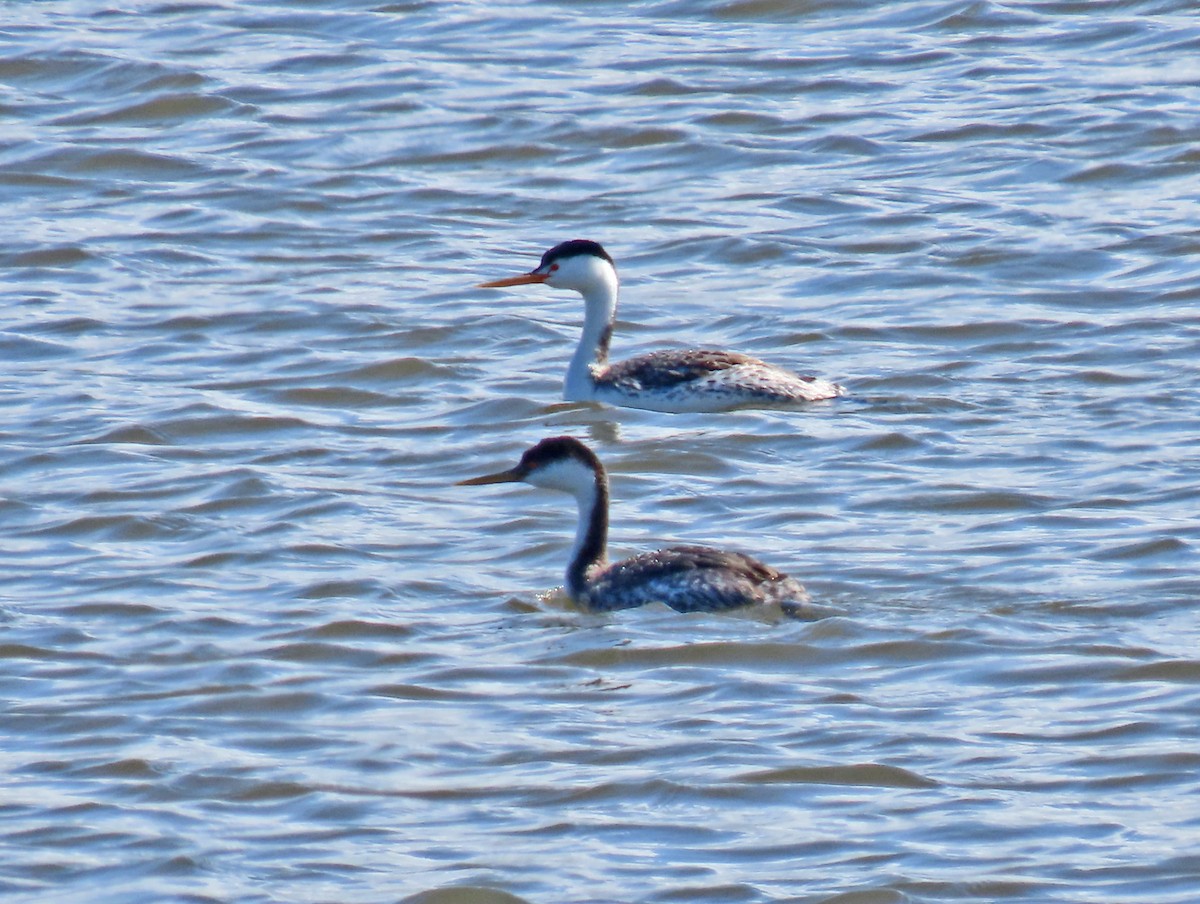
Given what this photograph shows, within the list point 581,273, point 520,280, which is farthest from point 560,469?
point 520,280

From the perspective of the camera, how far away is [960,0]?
20.9 metres

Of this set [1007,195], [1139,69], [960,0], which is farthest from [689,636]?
[960,0]

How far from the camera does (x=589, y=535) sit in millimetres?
10273

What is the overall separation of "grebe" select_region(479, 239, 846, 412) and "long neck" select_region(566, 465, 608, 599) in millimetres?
2872

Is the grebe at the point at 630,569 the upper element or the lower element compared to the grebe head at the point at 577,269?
lower

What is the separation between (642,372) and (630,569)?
3777mm

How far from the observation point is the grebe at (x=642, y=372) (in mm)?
13164

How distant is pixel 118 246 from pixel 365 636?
7.40 metres

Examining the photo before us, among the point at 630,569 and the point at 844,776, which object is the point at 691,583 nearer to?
the point at 630,569

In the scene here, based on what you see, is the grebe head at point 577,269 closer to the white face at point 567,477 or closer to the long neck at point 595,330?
the long neck at point 595,330

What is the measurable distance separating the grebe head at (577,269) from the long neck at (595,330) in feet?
0.06

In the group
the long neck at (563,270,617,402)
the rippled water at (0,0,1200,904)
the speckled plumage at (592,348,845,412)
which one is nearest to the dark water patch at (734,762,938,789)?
the rippled water at (0,0,1200,904)

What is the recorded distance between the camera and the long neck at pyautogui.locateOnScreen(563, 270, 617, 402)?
45.5 feet

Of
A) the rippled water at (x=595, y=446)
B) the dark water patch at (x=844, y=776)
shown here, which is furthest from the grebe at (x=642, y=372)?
the dark water patch at (x=844, y=776)
